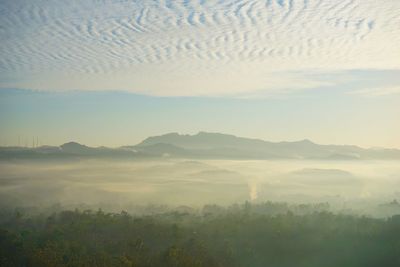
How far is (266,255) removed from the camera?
3247 centimetres

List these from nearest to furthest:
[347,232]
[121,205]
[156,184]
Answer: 1. [347,232]
2. [121,205]
3. [156,184]

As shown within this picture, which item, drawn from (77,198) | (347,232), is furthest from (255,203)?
(347,232)

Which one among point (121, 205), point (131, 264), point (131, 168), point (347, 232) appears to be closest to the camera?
point (131, 264)

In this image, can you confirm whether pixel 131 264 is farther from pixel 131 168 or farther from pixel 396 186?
pixel 396 186

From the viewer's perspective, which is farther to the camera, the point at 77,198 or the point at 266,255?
the point at 77,198

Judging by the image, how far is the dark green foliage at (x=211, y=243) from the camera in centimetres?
2706

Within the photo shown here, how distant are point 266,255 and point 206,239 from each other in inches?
210

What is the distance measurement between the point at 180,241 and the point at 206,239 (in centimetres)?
248

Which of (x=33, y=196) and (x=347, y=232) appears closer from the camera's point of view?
(x=347, y=232)

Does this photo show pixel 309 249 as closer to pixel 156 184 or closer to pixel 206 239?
pixel 206 239

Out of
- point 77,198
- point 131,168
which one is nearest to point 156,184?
point 131,168

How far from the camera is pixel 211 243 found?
114 feet

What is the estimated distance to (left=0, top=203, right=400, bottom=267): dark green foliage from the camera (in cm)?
2706

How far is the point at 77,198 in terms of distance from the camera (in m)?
69.5
